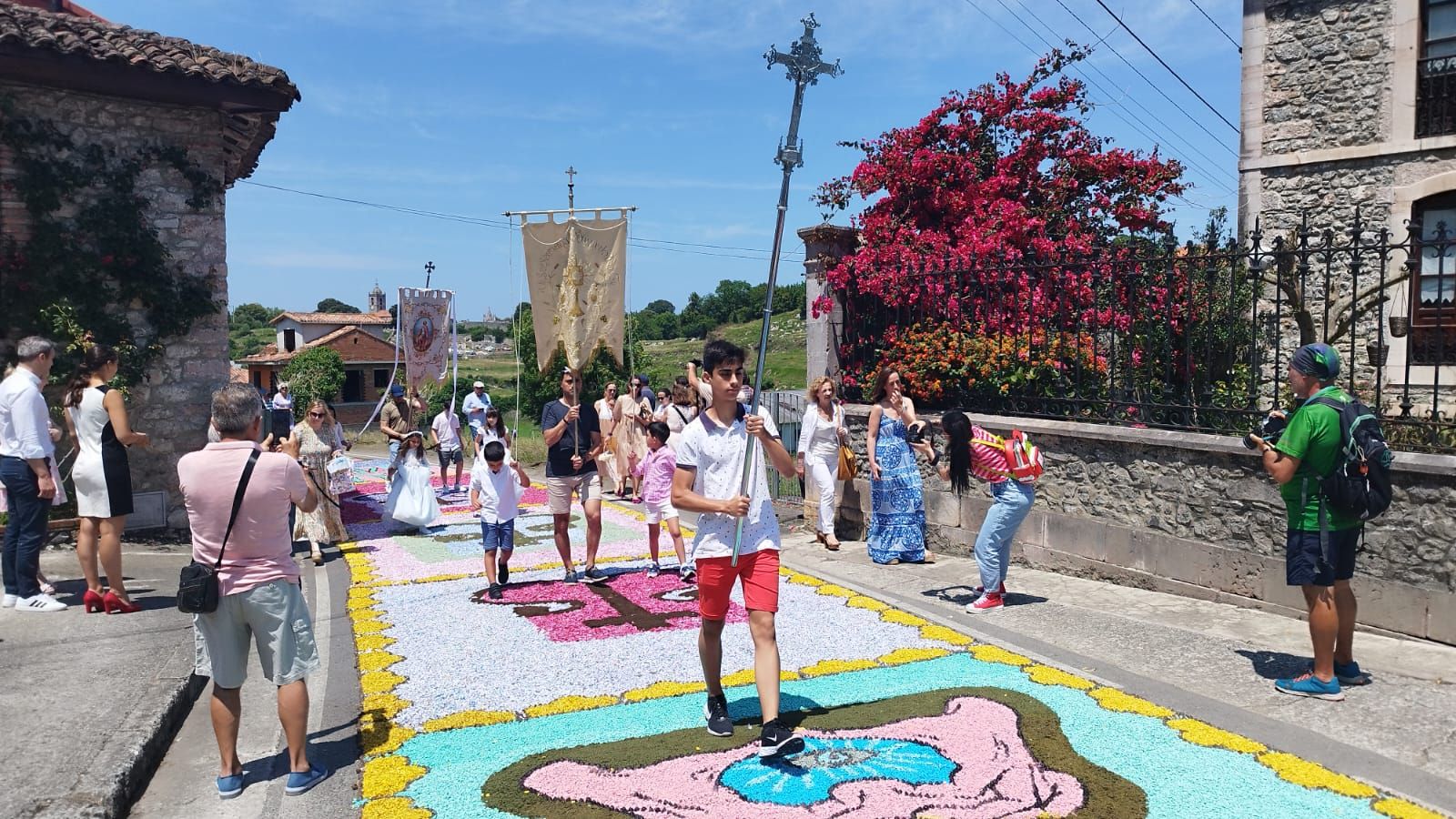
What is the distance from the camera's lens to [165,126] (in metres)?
10.3

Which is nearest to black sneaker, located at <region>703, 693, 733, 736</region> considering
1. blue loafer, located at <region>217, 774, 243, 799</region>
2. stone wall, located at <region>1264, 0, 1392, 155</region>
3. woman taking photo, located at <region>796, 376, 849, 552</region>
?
blue loafer, located at <region>217, 774, 243, 799</region>

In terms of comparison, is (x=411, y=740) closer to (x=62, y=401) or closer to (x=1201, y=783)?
(x=1201, y=783)

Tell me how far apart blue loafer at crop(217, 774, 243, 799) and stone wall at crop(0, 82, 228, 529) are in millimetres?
7252

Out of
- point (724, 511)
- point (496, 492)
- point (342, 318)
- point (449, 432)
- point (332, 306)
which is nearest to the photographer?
point (724, 511)

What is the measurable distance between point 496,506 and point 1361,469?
19.0 ft

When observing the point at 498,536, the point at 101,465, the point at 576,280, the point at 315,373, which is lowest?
the point at 498,536

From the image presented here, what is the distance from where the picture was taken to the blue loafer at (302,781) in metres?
4.06

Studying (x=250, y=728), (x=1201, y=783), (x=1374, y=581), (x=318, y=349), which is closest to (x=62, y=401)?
(x=250, y=728)

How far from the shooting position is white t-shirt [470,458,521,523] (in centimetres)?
774

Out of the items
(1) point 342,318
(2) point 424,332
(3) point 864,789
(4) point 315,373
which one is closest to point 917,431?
(3) point 864,789

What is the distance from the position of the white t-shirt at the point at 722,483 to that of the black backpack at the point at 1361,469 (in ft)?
9.24

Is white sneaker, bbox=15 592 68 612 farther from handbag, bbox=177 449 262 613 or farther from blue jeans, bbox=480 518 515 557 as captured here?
handbag, bbox=177 449 262 613

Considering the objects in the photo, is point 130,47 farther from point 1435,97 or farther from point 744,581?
point 1435,97

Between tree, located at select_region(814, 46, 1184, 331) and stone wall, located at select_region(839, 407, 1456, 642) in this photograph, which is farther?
tree, located at select_region(814, 46, 1184, 331)
